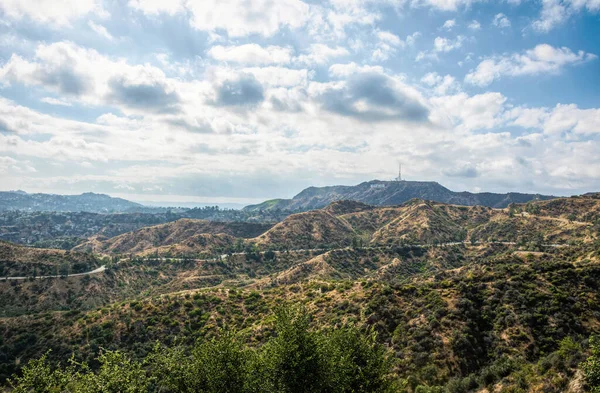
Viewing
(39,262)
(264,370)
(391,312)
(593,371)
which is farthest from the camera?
(39,262)

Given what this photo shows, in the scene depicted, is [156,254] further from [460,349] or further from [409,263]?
[460,349]

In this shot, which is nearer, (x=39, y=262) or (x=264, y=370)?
(x=264, y=370)

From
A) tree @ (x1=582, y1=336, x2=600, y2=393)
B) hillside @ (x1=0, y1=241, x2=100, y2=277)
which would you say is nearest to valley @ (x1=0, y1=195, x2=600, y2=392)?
hillside @ (x1=0, y1=241, x2=100, y2=277)

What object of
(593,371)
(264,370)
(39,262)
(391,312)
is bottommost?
(39,262)

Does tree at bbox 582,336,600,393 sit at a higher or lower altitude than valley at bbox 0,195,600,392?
higher

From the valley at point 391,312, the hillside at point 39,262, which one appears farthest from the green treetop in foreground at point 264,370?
the hillside at point 39,262

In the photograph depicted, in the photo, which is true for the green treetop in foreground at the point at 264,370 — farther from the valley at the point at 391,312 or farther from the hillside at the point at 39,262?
the hillside at the point at 39,262

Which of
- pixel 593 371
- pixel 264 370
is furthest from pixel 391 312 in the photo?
pixel 264 370

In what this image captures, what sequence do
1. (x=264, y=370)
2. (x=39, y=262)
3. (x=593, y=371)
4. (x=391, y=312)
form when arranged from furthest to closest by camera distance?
(x=39, y=262)
(x=391, y=312)
(x=264, y=370)
(x=593, y=371)

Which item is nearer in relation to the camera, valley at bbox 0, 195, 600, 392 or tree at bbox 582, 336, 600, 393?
tree at bbox 582, 336, 600, 393

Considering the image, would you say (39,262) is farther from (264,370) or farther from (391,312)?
(264,370)

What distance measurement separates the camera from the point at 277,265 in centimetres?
17938

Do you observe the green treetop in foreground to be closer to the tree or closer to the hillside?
the tree

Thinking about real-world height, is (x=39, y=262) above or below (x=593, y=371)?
below
